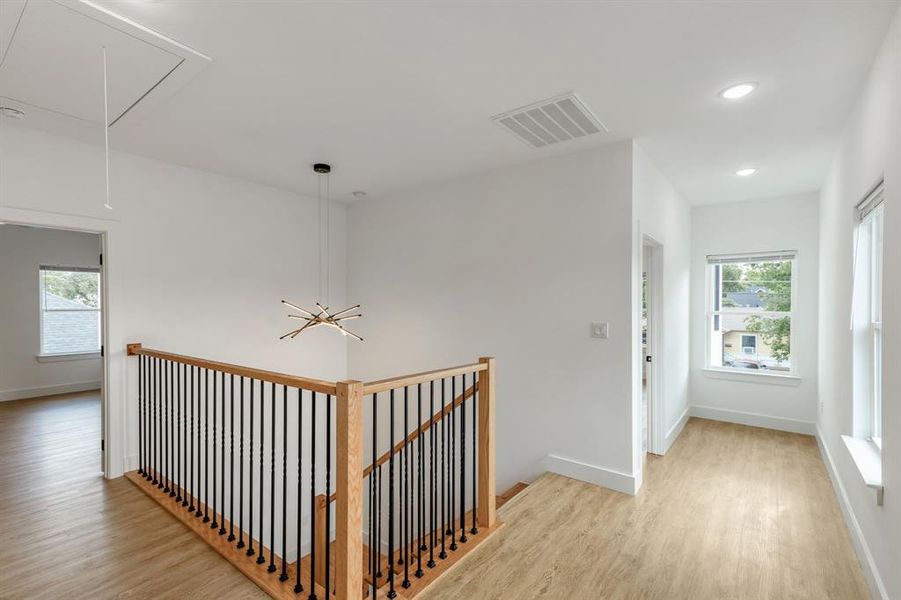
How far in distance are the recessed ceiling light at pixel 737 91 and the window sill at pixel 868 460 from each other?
2.11m

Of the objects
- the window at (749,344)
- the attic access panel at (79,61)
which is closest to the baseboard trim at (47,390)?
the attic access panel at (79,61)

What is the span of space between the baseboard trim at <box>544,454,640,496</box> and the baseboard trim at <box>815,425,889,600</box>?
Answer: 1.20 m

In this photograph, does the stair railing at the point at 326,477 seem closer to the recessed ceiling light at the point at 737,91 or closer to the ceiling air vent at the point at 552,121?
the ceiling air vent at the point at 552,121

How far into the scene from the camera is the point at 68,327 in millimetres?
6574

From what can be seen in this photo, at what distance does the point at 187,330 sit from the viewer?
3.81 m

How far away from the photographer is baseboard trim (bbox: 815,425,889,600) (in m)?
1.99

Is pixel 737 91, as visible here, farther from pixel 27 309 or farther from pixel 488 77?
pixel 27 309

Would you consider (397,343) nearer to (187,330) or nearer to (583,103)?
(187,330)

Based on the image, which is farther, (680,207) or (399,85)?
(680,207)

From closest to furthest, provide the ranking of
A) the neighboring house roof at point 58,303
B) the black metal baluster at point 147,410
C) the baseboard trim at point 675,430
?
the black metal baluster at point 147,410, the baseboard trim at point 675,430, the neighboring house roof at point 58,303

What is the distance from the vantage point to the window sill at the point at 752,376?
4801 mm

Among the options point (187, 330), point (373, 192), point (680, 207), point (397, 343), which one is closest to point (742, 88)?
point (680, 207)

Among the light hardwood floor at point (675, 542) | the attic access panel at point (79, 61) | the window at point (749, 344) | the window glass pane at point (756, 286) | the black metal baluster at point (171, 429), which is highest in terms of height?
the attic access panel at point (79, 61)

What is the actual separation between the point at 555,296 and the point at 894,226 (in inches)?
80.0
